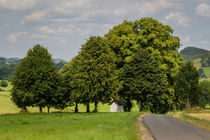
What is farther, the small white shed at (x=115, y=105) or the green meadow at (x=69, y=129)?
the small white shed at (x=115, y=105)

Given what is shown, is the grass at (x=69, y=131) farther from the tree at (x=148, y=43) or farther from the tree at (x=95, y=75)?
the tree at (x=148, y=43)

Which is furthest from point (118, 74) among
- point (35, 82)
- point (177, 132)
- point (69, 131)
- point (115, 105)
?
point (69, 131)

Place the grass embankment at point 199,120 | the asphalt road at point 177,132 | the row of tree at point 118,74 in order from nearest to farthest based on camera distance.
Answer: the asphalt road at point 177,132
the grass embankment at point 199,120
the row of tree at point 118,74

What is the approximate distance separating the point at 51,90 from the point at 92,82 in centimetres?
711

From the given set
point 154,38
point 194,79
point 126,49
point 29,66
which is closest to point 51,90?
point 29,66

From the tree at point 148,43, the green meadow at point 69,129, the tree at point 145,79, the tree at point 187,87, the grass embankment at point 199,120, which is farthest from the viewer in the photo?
the tree at point 148,43

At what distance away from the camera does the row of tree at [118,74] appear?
40.8 meters

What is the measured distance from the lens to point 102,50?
4228 centimetres

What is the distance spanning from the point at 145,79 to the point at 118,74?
5.31m

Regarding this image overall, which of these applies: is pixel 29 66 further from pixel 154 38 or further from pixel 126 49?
pixel 154 38

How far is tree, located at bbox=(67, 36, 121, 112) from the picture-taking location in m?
40.2

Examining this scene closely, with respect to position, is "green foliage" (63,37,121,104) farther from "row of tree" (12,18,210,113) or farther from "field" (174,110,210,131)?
"field" (174,110,210,131)

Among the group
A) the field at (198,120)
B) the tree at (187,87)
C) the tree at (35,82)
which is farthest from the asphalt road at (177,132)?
the tree at (187,87)

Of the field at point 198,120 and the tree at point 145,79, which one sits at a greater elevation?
the tree at point 145,79
